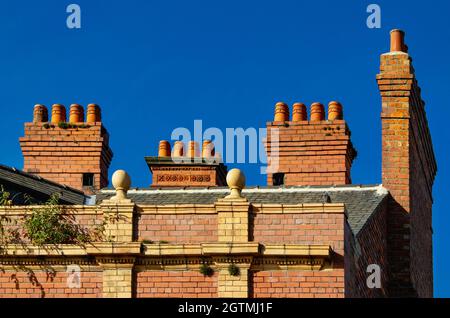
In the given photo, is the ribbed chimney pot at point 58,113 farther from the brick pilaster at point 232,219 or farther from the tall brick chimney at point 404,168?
the brick pilaster at point 232,219

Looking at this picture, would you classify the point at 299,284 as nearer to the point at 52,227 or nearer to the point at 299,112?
the point at 52,227

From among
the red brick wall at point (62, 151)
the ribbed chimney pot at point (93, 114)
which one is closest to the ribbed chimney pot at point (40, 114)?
the red brick wall at point (62, 151)

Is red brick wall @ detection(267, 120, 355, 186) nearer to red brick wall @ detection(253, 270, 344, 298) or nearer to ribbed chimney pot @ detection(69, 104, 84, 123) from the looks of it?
ribbed chimney pot @ detection(69, 104, 84, 123)

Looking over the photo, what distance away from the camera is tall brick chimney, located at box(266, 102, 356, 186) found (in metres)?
56.2

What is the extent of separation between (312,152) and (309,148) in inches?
6.3

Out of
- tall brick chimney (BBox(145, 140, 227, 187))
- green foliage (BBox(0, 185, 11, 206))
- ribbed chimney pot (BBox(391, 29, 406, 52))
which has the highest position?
ribbed chimney pot (BBox(391, 29, 406, 52))

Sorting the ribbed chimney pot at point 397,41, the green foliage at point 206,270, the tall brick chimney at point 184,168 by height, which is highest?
the ribbed chimney pot at point 397,41

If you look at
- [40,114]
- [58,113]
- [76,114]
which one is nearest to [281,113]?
[76,114]

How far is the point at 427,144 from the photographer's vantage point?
58906 mm

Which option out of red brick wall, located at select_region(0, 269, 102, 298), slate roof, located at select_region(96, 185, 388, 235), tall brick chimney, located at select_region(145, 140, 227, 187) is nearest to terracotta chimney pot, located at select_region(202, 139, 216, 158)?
tall brick chimney, located at select_region(145, 140, 227, 187)

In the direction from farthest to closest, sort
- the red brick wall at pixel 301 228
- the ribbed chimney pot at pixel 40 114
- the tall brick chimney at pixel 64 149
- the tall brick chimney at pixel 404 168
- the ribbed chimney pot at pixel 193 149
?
1. the ribbed chimney pot at pixel 193 149
2. the ribbed chimney pot at pixel 40 114
3. the tall brick chimney at pixel 64 149
4. the tall brick chimney at pixel 404 168
5. the red brick wall at pixel 301 228

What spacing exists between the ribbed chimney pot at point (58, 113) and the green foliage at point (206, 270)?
17469 mm

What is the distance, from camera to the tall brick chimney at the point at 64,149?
57.8 m
